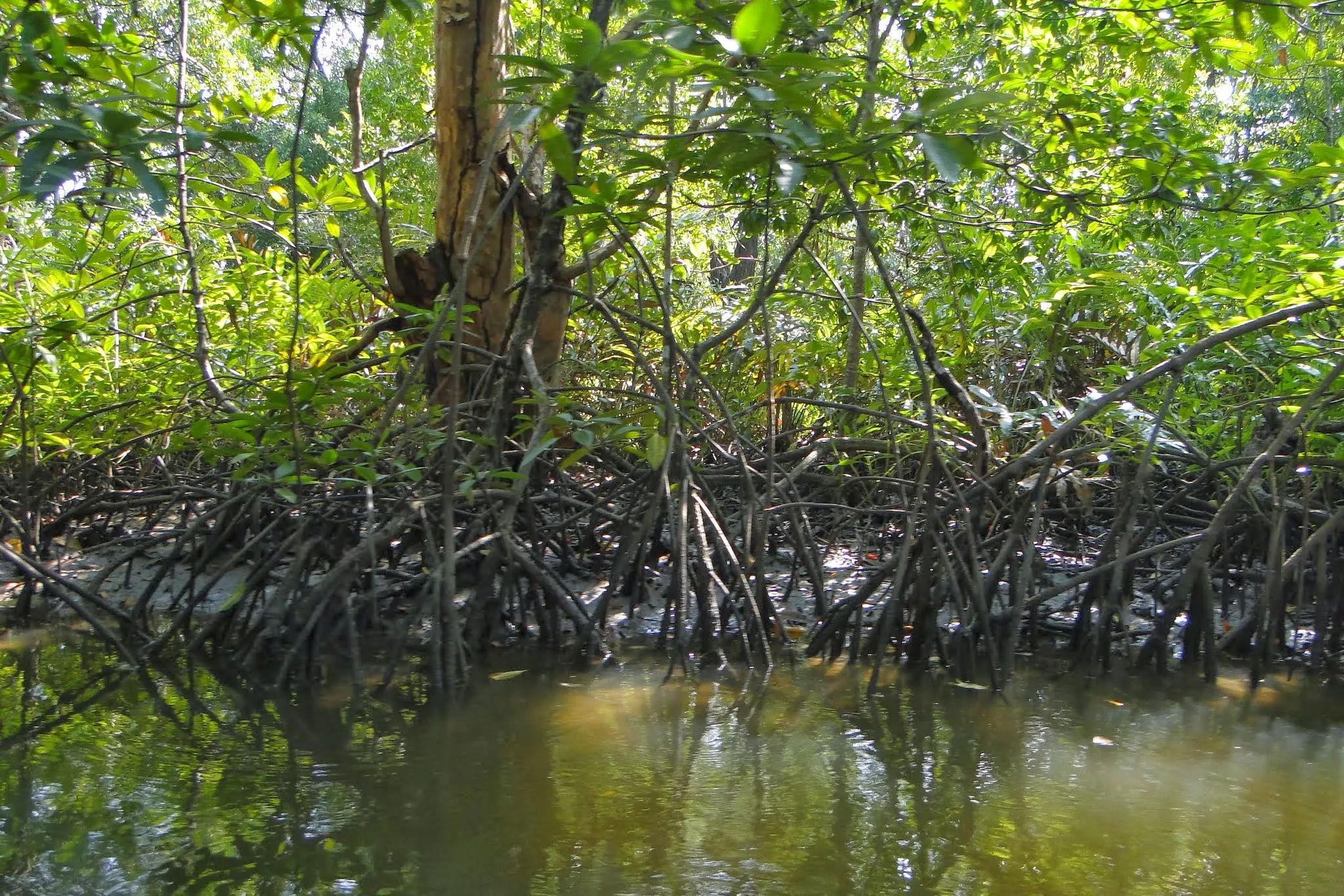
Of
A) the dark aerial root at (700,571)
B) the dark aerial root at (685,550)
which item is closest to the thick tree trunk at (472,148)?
the dark aerial root at (685,550)

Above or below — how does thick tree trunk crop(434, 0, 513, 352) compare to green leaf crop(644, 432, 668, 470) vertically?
above

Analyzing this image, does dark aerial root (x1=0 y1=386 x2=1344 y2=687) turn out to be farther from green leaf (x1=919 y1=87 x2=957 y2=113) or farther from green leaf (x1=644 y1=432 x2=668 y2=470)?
green leaf (x1=919 y1=87 x2=957 y2=113)

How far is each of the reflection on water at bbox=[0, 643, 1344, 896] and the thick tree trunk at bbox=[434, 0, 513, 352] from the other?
5.98 feet

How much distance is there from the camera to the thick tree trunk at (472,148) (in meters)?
4.43

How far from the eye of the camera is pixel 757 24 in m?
1.58

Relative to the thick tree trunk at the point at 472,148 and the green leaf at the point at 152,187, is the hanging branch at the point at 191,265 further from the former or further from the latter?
the green leaf at the point at 152,187

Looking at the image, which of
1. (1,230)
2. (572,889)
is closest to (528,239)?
(1,230)

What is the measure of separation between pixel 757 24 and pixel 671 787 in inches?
69.4

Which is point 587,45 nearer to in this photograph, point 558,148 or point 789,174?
point 558,148

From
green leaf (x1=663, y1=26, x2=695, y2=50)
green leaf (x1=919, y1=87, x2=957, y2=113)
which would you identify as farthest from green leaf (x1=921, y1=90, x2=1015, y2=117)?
green leaf (x1=663, y1=26, x2=695, y2=50)

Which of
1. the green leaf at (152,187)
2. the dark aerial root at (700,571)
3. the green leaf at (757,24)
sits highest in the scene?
the green leaf at (757,24)

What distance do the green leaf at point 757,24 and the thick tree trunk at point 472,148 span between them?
2.86 metres

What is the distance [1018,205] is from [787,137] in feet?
11.3

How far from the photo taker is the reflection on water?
2.10 m
